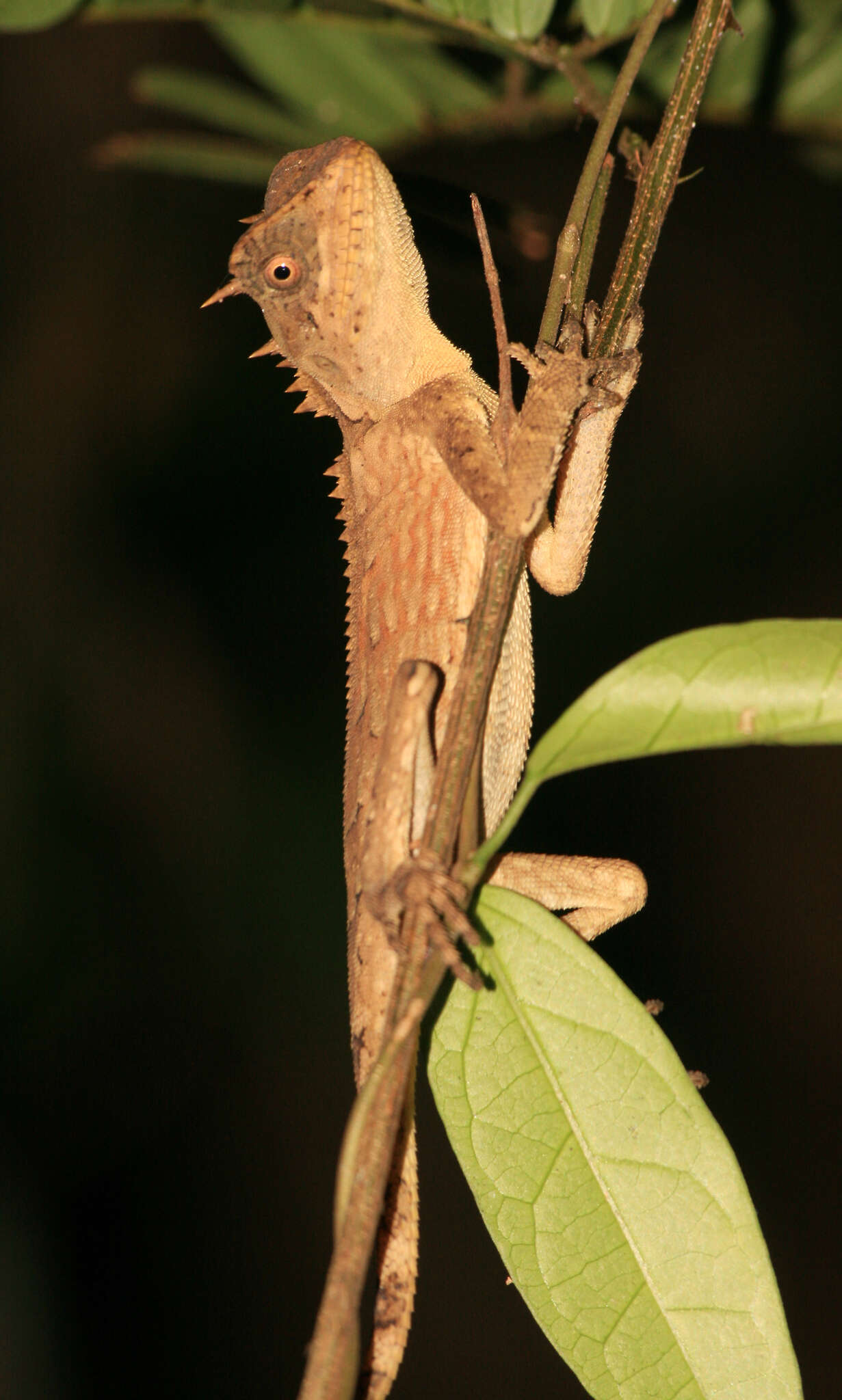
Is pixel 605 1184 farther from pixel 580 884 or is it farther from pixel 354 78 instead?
pixel 354 78

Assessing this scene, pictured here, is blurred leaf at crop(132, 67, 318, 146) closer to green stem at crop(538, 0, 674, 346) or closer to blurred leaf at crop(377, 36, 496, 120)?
blurred leaf at crop(377, 36, 496, 120)

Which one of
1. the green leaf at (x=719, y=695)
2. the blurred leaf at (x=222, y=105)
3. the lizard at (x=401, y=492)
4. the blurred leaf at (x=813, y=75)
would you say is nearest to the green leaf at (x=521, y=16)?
the lizard at (x=401, y=492)

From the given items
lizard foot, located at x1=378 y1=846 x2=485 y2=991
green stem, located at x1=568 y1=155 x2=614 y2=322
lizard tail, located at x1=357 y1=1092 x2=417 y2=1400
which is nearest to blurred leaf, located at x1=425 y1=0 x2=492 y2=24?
green stem, located at x1=568 y1=155 x2=614 y2=322

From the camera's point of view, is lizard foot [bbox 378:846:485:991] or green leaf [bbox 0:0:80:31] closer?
lizard foot [bbox 378:846:485:991]

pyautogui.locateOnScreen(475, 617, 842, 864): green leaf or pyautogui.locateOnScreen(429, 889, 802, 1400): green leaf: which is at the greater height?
pyautogui.locateOnScreen(475, 617, 842, 864): green leaf

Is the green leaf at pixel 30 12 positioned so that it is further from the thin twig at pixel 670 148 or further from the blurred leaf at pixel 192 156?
the thin twig at pixel 670 148

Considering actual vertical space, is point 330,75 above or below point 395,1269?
above

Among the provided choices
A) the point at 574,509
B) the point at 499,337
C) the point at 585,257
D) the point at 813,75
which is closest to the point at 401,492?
the point at 574,509

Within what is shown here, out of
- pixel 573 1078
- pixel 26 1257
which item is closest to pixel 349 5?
pixel 573 1078
